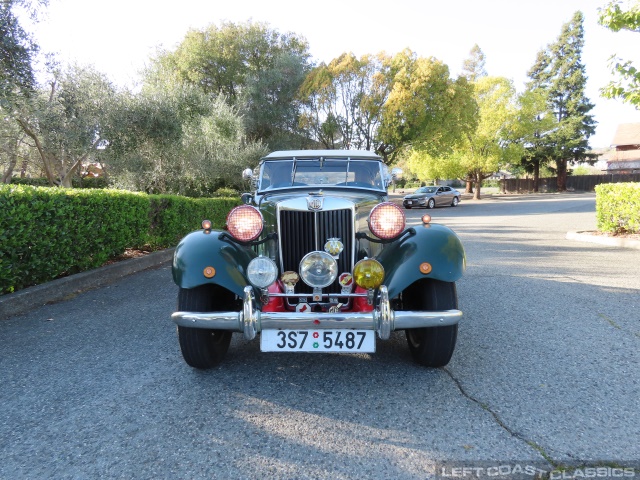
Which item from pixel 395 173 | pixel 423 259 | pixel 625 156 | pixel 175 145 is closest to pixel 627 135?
pixel 625 156

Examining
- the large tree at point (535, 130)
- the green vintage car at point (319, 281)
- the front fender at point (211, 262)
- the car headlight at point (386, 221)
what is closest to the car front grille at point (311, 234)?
the green vintage car at point (319, 281)

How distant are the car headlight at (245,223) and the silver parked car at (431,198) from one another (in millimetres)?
23299

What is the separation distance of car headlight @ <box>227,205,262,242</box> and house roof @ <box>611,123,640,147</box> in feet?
201

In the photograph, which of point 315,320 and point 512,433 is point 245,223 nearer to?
point 315,320

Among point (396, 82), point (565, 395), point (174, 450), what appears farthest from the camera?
point (396, 82)

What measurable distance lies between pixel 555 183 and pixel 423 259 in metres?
50.3

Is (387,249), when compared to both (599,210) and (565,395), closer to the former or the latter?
(565,395)

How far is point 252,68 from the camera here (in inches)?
1084

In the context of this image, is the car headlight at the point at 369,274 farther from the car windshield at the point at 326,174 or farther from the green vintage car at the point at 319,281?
the car windshield at the point at 326,174

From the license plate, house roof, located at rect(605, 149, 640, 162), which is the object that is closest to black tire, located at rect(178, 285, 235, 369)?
the license plate

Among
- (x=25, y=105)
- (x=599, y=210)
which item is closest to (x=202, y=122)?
(x=25, y=105)

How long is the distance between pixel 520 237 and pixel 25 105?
13.6m

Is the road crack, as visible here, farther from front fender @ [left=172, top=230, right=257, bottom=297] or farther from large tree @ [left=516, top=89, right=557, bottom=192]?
large tree @ [left=516, top=89, right=557, bottom=192]

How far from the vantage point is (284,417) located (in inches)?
102
